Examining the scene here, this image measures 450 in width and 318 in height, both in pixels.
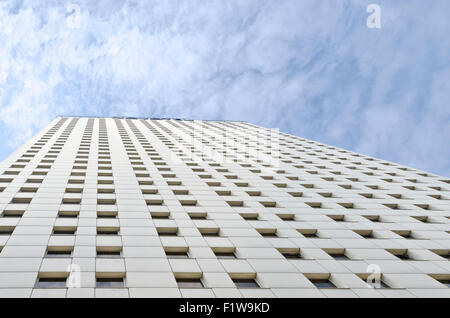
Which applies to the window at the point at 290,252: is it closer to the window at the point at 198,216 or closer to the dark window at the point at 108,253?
the window at the point at 198,216

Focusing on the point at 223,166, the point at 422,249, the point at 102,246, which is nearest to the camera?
the point at 102,246

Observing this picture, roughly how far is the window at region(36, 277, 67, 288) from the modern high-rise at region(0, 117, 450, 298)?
44mm

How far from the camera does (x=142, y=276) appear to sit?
53.0 ft

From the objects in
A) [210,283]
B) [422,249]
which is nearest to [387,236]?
[422,249]

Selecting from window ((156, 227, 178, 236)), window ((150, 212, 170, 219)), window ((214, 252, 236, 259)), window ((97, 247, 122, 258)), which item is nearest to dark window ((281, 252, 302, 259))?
window ((214, 252, 236, 259))

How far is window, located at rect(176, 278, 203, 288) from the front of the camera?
53.6ft

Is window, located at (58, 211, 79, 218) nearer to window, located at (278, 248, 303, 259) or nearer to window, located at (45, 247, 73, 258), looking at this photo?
window, located at (45, 247, 73, 258)

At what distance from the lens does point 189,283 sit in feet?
54.4

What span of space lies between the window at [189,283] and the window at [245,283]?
1451mm

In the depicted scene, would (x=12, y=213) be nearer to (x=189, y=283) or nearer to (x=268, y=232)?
(x=189, y=283)

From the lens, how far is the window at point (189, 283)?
16328mm

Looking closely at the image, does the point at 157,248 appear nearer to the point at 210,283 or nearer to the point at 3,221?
the point at 210,283
